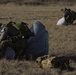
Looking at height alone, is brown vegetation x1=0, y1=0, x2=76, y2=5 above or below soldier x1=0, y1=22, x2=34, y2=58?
below

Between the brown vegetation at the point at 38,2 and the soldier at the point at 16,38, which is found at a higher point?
the soldier at the point at 16,38

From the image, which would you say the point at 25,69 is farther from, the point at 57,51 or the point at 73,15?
the point at 73,15

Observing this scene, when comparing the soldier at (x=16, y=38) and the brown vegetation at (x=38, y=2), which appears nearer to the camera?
the soldier at (x=16, y=38)

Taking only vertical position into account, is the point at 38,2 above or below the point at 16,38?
below

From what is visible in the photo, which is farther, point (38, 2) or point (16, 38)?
point (38, 2)

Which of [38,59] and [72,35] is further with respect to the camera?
[72,35]

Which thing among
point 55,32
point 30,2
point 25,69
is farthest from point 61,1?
point 25,69

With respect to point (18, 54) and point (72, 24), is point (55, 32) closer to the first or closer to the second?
point (72, 24)

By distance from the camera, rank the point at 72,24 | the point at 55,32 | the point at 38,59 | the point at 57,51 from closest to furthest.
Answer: the point at 38,59, the point at 57,51, the point at 55,32, the point at 72,24

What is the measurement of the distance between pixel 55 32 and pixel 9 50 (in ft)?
20.7

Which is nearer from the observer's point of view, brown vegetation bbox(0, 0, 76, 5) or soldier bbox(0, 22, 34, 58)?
soldier bbox(0, 22, 34, 58)

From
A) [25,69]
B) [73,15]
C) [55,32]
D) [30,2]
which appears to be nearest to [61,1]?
[30,2]

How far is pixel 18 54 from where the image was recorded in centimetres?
1132

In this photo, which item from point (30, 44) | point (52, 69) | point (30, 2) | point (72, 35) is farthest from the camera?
point (30, 2)
